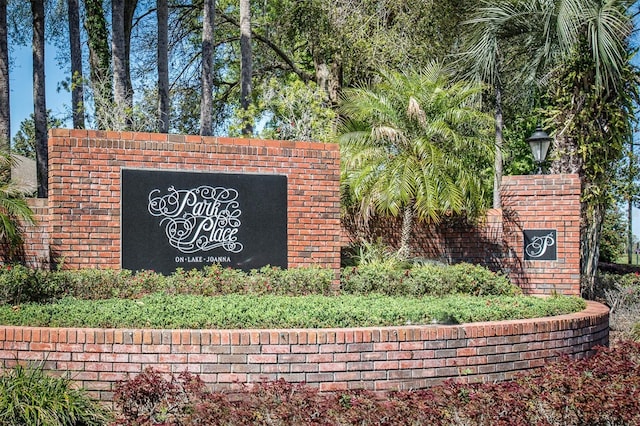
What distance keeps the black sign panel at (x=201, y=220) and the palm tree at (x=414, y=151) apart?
2.53m

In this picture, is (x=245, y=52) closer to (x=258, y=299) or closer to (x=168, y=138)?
(x=168, y=138)

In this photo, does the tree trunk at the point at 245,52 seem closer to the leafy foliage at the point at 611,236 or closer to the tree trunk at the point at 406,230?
the tree trunk at the point at 406,230

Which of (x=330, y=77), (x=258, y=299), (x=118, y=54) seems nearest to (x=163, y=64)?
(x=118, y=54)

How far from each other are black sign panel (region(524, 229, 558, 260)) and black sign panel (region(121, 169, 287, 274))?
204 inches

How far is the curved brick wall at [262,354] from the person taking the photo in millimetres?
6320

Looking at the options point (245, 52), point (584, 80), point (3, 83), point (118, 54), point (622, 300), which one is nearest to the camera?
point (622, 300)

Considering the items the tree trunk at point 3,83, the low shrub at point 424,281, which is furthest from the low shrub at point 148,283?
the tree trunk at point 3,83

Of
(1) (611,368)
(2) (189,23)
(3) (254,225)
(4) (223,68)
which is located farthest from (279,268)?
(4) (223,68)

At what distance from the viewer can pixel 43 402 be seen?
540 centimetres

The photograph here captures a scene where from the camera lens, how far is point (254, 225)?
32.3 feet

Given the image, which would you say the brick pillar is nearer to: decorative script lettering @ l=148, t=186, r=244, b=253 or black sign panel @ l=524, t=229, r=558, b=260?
black sign panel @ l=524, t=229, r=558, b=260

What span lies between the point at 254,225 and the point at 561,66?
24.4 feet

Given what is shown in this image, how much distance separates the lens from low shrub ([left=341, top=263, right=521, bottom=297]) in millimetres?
10078

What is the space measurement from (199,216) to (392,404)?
513 centimetres
